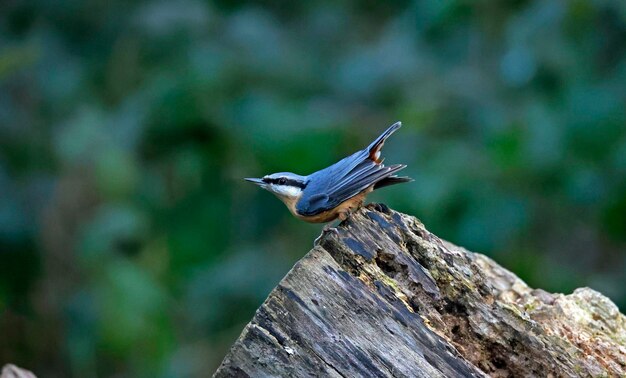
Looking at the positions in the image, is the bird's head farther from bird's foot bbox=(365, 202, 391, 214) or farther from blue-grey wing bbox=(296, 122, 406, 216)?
bird's foot bbox=(365, 202, 391, 214)

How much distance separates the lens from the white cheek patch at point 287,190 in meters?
3.43

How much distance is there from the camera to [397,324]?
2.53m

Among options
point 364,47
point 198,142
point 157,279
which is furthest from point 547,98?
point 157,279

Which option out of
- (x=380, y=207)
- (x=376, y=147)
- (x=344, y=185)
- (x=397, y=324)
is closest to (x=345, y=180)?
(x=344, y=185)

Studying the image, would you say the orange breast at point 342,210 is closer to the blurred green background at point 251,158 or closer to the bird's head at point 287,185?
the bird's head at point 287,185

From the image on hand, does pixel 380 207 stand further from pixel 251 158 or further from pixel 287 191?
pixel 251 158

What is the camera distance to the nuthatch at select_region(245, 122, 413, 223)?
10.3 ft

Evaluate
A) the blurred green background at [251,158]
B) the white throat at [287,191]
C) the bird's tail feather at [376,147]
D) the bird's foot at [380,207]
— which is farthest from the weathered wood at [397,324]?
the blurred green background at [251,158]

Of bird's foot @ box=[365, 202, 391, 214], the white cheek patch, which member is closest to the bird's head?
the white cheek patch

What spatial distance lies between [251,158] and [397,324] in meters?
3.10

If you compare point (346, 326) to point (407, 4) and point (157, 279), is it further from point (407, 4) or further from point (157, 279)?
point (407, 4)

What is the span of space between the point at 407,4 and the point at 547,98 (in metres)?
1.25

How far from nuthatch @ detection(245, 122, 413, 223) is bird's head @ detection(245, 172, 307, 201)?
6cm

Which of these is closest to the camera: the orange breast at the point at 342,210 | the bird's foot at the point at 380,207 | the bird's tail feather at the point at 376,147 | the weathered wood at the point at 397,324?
the weathered wood at the point at 397,324
